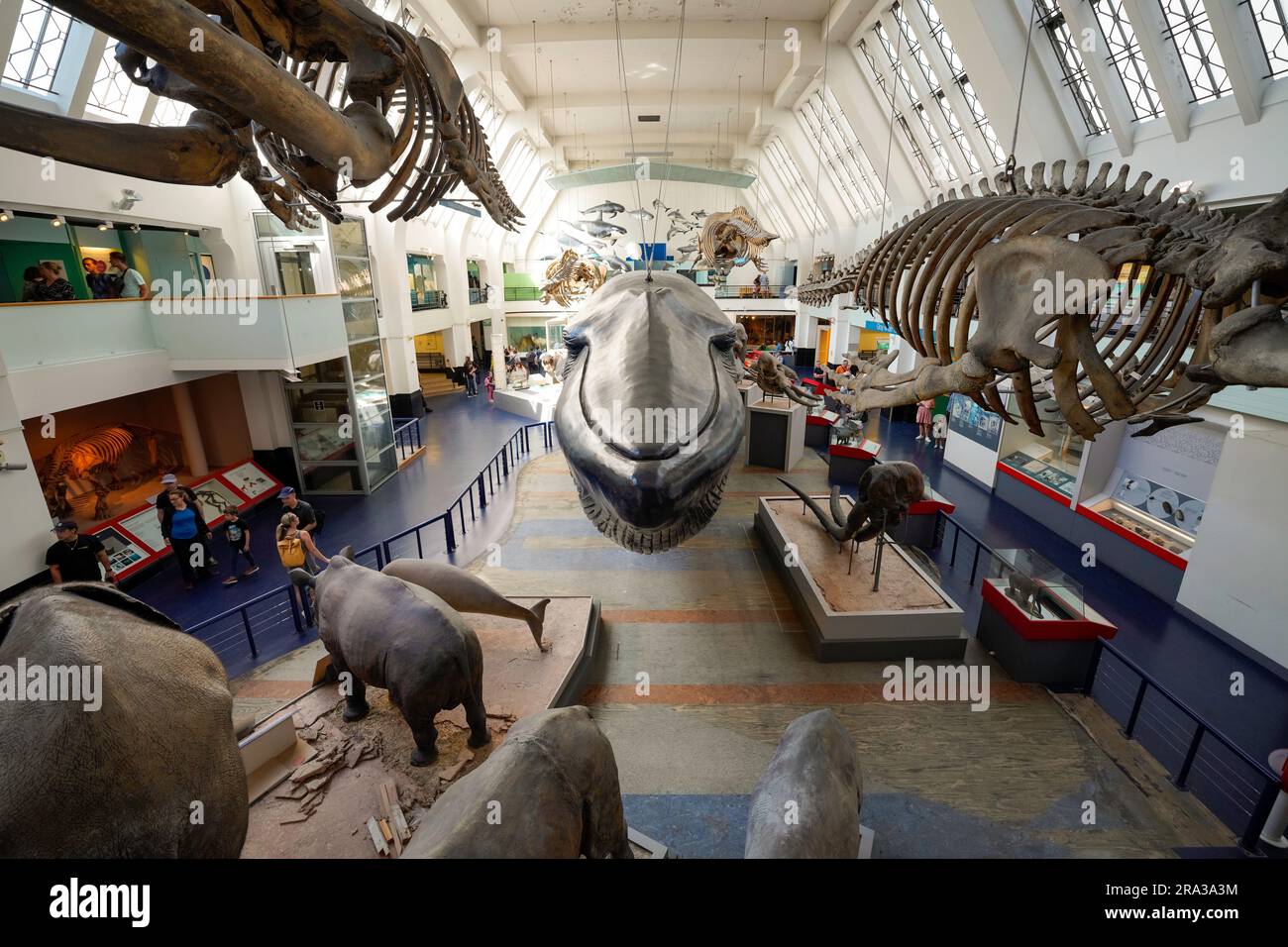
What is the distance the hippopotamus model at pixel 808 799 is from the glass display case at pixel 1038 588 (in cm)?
485

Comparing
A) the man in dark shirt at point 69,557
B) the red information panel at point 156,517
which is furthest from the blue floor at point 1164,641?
the red information panel at point 156,517

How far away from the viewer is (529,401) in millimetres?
20516

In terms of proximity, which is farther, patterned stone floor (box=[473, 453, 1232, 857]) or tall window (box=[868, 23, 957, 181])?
tall window (box=[868, 23, 957, 181])

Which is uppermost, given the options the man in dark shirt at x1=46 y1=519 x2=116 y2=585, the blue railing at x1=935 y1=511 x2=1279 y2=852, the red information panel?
the man in dark shirt at x1=46 y1=519 x2=116 y2=585

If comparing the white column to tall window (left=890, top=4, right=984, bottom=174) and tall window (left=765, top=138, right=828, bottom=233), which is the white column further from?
tall window (left=765, top=138, right=828, bottom=233)

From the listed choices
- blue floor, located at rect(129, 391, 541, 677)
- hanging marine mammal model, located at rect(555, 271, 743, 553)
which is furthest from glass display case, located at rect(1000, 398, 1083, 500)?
Answer: blue floor, located at rect(129, 391, 541, 677)

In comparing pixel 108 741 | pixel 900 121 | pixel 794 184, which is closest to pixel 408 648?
pixel 108 741

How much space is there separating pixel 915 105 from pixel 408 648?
58.0 feet

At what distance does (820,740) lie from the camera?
113 inches

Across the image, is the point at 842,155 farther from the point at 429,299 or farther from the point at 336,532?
the point at 336,532

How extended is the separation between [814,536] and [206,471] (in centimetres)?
1363

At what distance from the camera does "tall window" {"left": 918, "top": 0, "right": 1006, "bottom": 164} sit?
12.2 meters

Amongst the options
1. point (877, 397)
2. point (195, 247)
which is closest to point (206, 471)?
point (195, 247)

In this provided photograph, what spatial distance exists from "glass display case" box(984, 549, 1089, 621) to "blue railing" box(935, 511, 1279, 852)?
1.51ft
